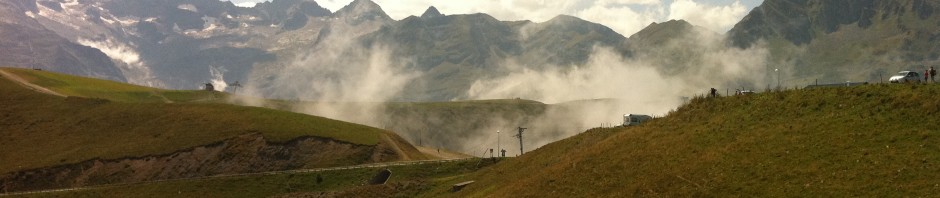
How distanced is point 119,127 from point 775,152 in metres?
135

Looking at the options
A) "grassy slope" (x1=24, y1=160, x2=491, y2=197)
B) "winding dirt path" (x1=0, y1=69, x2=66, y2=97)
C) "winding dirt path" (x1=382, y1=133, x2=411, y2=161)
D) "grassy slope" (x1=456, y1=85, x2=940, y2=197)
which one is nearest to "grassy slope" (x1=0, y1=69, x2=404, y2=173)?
Result: "winding dirt path" (x1=382, y1=133, x2=411, y2=161)

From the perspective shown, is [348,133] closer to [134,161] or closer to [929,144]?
[134,161]

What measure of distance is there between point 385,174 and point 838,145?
72.8m

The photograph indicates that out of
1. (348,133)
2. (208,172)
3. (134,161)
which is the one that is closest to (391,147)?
(348,133)

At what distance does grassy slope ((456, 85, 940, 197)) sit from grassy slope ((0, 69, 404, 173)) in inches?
3554

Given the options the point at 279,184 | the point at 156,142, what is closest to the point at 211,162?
the point at 156,142

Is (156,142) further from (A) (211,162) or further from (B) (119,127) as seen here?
(B) (119,127)

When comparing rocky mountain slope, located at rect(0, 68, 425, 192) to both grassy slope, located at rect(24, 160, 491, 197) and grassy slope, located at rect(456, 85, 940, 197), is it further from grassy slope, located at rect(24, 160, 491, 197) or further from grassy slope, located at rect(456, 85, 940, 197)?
grassy slope, located at rect(456, 85, 940, 197)

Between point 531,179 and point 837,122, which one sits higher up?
point 837,122

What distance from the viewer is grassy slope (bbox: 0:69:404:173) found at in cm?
13225

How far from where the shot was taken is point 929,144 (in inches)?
1663

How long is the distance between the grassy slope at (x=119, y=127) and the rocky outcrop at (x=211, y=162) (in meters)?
2.41

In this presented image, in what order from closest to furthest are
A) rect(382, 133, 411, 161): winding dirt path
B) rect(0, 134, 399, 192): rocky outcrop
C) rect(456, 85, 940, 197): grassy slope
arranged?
rect(456, 85, 940, 197): grassy slope
rect(0, 134, 399, 192): rocky outcrop
rect(382, 133, 411, 161): winding dirt path

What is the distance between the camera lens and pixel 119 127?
147 meters
